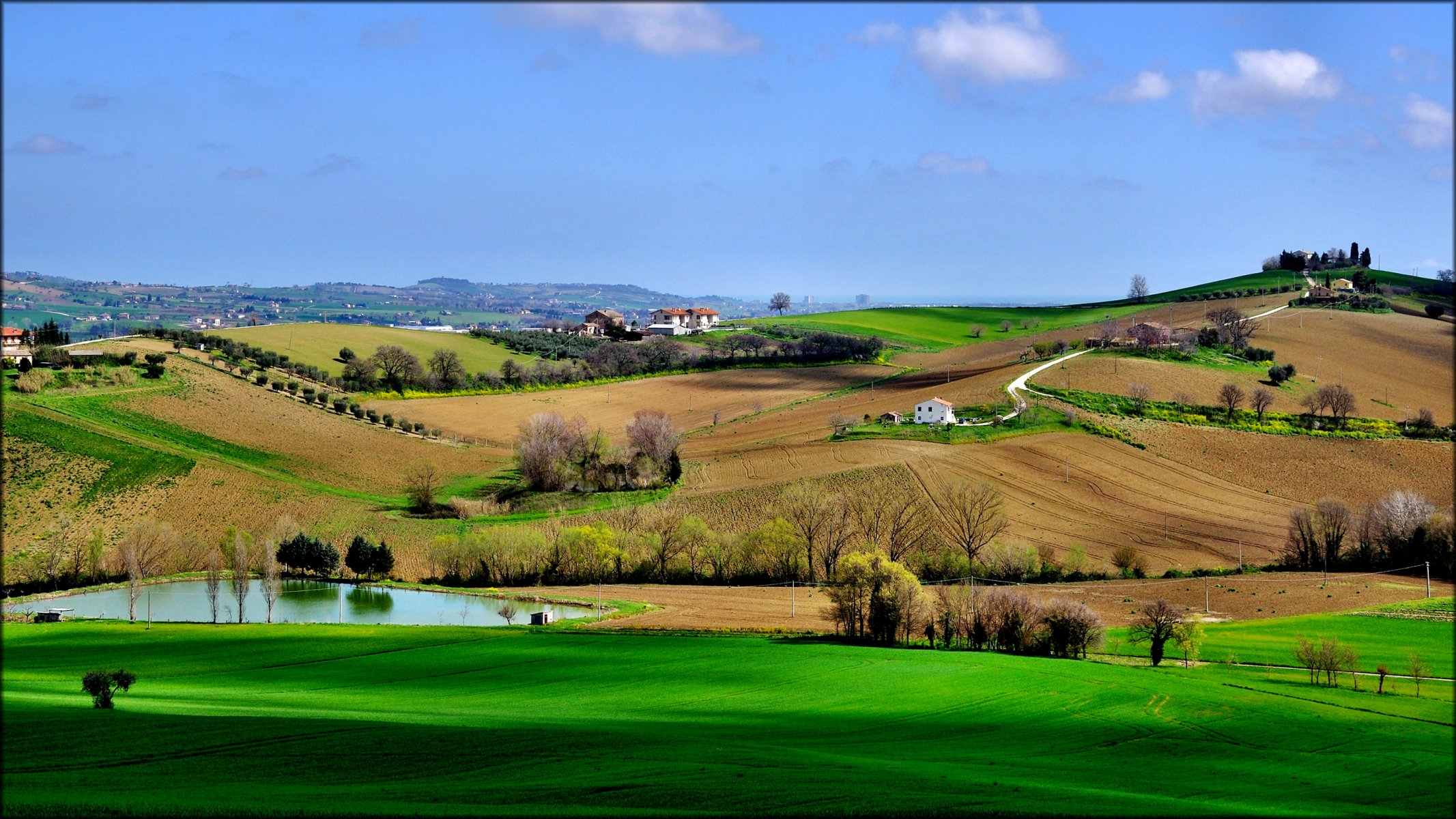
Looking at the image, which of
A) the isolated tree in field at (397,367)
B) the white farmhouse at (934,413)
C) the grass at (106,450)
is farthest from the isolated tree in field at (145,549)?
the white farmhouse at (934,413)

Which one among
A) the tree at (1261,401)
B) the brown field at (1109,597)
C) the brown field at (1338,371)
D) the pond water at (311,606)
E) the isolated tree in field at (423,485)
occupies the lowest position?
the pond water at (311,606)

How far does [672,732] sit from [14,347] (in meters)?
88.9

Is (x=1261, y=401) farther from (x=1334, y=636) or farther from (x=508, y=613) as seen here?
(x=508, y=613)

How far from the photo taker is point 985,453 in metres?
82.7

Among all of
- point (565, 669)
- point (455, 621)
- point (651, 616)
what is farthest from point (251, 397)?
point (565, 669)

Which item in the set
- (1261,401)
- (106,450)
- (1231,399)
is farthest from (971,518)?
(106,450)

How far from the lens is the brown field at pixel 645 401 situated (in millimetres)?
103938

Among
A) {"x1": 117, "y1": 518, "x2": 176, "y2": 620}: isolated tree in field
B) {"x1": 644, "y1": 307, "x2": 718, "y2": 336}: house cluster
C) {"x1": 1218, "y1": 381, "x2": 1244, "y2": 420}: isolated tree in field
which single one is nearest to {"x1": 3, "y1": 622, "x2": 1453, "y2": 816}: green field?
{"x1": 117, "y1": 518, "x2": 176, "y2": 620}: isolated tree in field

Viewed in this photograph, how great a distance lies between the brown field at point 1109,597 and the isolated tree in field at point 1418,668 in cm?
1159

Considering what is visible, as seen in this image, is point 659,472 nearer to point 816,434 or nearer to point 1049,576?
point 816,434

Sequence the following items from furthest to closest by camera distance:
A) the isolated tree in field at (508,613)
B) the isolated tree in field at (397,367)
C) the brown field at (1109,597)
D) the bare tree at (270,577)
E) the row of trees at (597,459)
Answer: the isolated tree in field at (397,367)
the row of trees at (597,459)
the bare tree at (270,577)
the isolated tree in field at (508,613)
the brown field at (1109,597)

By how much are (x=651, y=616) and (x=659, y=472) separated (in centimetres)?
2790

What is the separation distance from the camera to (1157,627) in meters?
48.2

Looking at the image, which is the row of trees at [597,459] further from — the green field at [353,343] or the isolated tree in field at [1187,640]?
the green field at [353,343]
